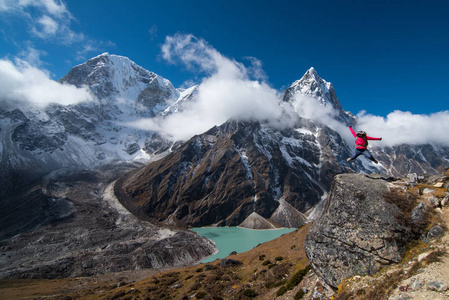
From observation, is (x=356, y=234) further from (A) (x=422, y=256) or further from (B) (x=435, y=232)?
(B) (x=435, y=232)

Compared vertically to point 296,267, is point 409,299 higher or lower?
higher

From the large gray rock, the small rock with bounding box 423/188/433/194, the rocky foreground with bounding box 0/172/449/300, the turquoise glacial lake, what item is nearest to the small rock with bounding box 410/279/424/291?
the rocky foreground with bounding box 0/172/449/300

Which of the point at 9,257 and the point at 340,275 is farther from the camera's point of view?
the point at 9,257

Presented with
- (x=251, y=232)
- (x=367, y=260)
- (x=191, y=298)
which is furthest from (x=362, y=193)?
(x=251, y=232)

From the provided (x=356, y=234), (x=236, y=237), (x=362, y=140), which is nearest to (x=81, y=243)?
(x=236, y=237)

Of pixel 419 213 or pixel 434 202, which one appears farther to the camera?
pixel 434 202

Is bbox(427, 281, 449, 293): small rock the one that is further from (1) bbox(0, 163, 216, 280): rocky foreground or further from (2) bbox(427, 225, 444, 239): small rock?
(1) bbox(0, 163, 216, 280): rocky foreground

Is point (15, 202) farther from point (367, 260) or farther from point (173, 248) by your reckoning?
point (367, 260)
